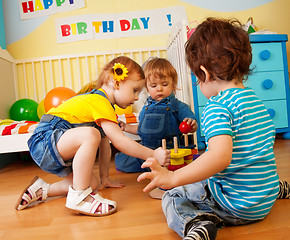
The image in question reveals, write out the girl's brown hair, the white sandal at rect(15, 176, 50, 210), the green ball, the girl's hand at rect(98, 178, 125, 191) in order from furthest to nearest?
1. the green ball
2. the girl's brown hair
3. the girl's hand at rect(98, 178, 125, 191)
4. the white sandal at rect(15, 176, 50, 210)

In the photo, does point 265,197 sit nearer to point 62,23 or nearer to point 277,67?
point 277,67

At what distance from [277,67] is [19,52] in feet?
6.77

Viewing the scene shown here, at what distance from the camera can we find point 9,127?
1706 millimetres

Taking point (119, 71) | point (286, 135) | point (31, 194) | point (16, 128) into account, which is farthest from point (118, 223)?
point (286, 135)

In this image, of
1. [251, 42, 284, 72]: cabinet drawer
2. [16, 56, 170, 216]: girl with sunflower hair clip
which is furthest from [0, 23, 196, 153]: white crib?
[16, 56, 170, 216]: girl with sunflower hair clip

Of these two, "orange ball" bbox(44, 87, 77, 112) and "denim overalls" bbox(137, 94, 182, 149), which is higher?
"orange ball" bbox(44, 87, 77, 112)

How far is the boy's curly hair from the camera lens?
69 cm

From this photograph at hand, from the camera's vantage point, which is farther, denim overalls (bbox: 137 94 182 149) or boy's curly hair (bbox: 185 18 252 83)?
denim overalls (bbox: 137 94 182 149)

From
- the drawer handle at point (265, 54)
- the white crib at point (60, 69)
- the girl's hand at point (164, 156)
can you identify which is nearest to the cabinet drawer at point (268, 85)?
the drawer handle at point (265, 54)

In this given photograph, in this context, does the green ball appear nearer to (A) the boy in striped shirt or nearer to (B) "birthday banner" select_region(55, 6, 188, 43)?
(B) "birthday banner" select_region(55, 6, 188, 43)

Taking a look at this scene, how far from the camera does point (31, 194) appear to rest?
1.01 metres

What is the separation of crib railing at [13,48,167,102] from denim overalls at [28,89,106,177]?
1.50 metres

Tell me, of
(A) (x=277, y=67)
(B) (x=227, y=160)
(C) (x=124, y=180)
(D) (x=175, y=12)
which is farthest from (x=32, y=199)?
(D) (x=175, y=12)

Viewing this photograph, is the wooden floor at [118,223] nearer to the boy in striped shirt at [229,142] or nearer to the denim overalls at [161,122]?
the boy in striped shirt at [229,142]
